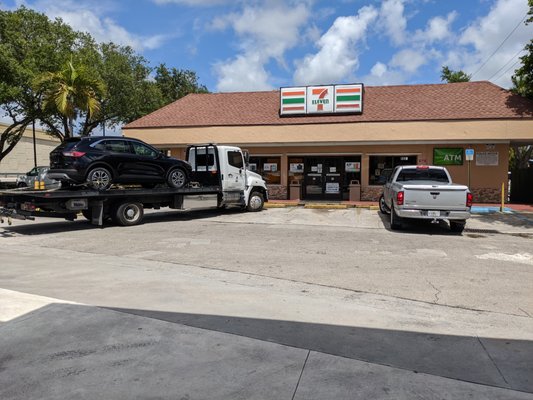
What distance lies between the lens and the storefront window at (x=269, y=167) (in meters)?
23.7

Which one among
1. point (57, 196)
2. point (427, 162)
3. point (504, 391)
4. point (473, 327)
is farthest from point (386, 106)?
point (504, 391)

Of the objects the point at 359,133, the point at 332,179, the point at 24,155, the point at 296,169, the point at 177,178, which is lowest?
the point at 332,179

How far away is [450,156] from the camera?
21.5 meters

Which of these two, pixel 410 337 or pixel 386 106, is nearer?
pixel 410 337

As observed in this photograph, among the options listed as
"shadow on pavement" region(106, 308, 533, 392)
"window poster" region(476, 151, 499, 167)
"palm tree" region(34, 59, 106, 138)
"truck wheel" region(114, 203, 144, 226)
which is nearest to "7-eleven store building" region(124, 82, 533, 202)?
"window poster" region(476, 151, 499, 167)

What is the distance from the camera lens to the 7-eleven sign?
23.2 metres

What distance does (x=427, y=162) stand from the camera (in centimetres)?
2164

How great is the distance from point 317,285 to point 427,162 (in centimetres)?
1662

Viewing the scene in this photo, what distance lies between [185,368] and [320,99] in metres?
21.0

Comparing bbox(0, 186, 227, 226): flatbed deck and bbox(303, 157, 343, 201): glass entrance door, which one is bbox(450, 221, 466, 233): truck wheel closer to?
bbox(0, 186, 227, 226): flatbed deck

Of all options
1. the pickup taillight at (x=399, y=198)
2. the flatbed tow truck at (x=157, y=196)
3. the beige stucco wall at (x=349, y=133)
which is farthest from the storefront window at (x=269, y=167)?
the pickup taillight at (x=399, y=198)

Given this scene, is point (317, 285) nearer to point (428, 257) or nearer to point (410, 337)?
point (410, 337)

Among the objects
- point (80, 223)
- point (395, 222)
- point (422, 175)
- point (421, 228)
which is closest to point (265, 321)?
point (395, 222)

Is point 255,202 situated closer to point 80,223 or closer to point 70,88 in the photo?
point 80,223
